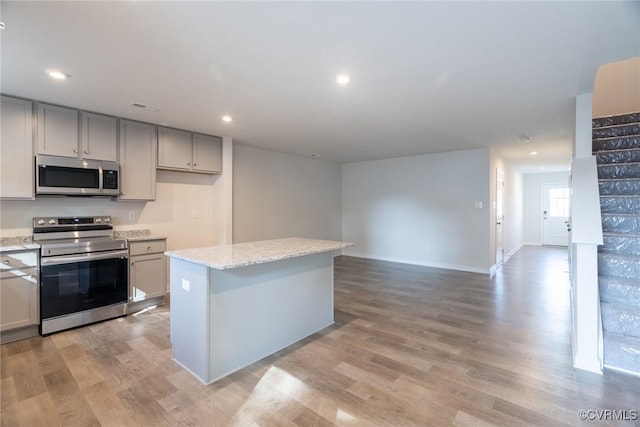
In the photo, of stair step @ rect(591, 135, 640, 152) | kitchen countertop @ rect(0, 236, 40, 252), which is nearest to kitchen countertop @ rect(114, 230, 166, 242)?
kitchen countertop @ rect(0, 236, 40, 252)

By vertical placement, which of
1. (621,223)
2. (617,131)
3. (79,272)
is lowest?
(79,272)

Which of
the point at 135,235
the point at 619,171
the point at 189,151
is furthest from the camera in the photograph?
the point at 189,151

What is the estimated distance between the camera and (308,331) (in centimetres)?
312

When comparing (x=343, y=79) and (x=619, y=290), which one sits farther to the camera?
(x=619, y=290)

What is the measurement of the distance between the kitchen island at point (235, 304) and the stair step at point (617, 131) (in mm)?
4311

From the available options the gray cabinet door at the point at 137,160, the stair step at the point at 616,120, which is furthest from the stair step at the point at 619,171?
the gray cabinet door at the point at 137,160

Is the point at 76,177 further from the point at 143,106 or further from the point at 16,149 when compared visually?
the point at 143,106

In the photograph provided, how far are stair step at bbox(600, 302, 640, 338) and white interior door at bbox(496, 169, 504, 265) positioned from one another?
3.97 meters

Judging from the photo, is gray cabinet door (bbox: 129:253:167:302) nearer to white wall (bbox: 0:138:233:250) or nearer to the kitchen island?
white wall (bbox: 0:138:233:250)

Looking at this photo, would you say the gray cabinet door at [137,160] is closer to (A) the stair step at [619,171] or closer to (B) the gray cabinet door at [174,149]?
(B) the gray cabinet door at [174,149]

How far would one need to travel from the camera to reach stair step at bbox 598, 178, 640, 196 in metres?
3.43

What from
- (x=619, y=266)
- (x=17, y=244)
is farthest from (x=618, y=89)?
(x=17, y=244)

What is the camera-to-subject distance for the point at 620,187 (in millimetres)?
3512

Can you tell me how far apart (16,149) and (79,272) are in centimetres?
141
